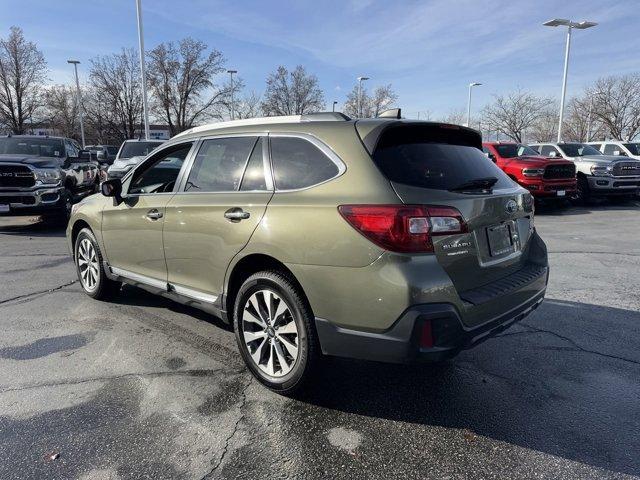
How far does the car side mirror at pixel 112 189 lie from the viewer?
4531 mm

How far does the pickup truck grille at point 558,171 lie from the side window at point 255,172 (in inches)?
458

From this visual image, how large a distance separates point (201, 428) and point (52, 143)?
11.4 metres

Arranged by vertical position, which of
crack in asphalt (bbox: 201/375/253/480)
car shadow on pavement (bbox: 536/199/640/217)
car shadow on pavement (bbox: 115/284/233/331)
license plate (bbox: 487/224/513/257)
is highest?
license plate (bbox: 487/224/513/257)

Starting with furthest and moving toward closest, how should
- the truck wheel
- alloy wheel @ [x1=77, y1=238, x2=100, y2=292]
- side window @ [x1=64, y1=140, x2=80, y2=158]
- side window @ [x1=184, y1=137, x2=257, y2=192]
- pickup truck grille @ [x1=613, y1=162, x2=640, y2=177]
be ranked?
1. the truck wheel
2. pickup truck grille @ [x1=613, y1=162, x2=640, y2=177]
3. side window @ [x1=64, y1=140, x2=80, y2=158]
4. alloy wheel @ [x1=77, y1=238, x2=100, y2=292]
5. side window @ [x1=184, y1=137, x2=257, y2=192]

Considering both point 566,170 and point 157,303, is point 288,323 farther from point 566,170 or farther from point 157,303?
point 566,170

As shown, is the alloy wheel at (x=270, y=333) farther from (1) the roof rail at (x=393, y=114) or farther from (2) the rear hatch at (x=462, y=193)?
(1) the roof rail at (x=393, y=114)

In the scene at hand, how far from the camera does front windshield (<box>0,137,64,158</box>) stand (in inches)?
445

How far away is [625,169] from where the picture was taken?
14.2m

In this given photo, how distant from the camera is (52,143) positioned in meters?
11.7

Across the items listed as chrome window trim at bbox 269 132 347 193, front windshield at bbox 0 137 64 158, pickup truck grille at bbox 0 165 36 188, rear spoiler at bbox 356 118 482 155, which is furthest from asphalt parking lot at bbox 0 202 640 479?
front windshield at bbox 0 137 64 158

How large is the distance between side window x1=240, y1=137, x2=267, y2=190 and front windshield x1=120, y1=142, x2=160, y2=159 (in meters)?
12.6

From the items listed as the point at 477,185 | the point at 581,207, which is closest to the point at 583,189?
the point at 581,207

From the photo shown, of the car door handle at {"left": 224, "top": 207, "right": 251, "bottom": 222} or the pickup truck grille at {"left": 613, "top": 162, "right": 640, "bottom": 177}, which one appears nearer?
the car door handle at {"left": 224, "top": 207, "right": 251, "bottom": 222}

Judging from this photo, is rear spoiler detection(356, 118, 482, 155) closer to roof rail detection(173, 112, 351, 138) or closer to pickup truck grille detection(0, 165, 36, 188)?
roof rail detection(173, 112, 351, 138)
